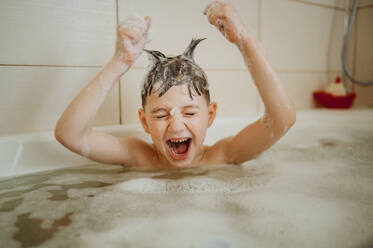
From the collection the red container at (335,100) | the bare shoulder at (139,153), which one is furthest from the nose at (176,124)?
the red container at (335,100)

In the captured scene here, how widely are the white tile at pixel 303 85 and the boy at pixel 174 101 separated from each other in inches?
51.2

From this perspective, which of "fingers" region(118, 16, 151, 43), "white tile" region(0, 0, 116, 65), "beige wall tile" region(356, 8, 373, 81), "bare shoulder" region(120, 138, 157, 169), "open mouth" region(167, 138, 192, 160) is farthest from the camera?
"beige wall tile" region(356, 8, 373, 81)

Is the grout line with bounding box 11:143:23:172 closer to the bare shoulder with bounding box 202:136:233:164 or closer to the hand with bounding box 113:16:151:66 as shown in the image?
the hand with bounding box 113:16:151:66

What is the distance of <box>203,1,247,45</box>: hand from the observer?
3.03 ft

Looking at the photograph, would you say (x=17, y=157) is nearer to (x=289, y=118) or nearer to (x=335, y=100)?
(x=289, y=118)

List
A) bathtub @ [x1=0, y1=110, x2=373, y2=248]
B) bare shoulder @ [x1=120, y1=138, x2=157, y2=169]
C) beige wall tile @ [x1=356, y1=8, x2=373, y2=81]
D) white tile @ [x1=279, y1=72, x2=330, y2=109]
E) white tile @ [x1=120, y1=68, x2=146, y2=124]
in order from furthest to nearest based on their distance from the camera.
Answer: beige wall tile @ [x1=356, y1=8, x2=373, y2=81]
white tile @ [x1=279, y1=72, x2=330, y2=109]
white tile @ [x1=120, y1=68, x2=146, y2=124]
bare shoulder @ [x1=120, y1=138, x2=157, y2=169]
bathtub @ [x1=0, y1=110, x2=373, y2=248]

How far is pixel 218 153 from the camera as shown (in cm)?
121

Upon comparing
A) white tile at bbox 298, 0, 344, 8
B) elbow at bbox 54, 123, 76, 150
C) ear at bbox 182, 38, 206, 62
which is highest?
white tile at bbox 298, 0, 344, 8

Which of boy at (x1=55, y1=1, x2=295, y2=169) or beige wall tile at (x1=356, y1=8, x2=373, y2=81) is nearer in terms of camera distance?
boy at (x1=55, y1=1, x2=295, y2=169)

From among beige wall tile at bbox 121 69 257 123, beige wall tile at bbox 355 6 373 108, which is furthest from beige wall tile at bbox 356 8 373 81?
beige wall tile at bbox 121 69 257 123

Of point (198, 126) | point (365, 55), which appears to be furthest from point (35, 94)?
point (365, 55)

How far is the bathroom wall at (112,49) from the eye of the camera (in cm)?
136

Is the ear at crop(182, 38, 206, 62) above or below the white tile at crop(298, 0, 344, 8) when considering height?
below

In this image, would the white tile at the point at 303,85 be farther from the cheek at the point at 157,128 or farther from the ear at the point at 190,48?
the cheek at the point at 157,128
